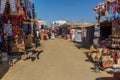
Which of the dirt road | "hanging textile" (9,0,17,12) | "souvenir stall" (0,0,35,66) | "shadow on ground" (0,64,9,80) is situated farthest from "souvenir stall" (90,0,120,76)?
"hanging textile" (9,0,17,12)

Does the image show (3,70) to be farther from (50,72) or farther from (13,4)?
(13,4)

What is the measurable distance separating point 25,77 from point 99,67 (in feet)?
14.8

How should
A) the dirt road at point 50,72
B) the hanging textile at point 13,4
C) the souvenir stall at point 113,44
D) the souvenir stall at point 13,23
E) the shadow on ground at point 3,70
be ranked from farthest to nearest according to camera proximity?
1. the souvenir stall at point 13,23
2. the souvenir stall at point 113,44
3. the hanging textile at point 13,4
4. the shadow on ground at point 3,70
5. the dirt road at point 50,72

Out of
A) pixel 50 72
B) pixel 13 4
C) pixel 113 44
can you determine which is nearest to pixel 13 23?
pixel 13 4

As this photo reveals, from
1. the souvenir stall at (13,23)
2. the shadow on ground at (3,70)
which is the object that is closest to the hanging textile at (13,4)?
the souvenir stall at (13,23)

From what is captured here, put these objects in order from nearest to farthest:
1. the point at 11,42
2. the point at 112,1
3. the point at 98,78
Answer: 1. the point at 98,78
2. the point at 112,1
3. the point at 11,42

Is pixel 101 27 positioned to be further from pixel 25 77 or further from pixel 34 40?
pixel 25 77

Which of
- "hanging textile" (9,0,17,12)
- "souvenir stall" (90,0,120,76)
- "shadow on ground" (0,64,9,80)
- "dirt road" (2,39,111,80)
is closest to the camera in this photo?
"dirt road" (2,39,111,80)

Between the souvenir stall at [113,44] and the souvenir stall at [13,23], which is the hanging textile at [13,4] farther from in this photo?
the souvenir stall at [113,44]

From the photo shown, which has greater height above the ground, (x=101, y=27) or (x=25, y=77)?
(x=101, y=27)

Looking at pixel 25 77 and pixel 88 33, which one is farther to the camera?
pixel 88 33

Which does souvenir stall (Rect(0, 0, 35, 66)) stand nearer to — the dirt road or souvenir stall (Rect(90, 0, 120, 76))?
the dirt road

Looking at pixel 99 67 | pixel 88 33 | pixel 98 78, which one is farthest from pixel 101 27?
pixel 98 78

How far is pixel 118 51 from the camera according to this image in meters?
18.1
